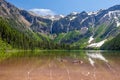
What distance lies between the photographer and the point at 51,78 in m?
40.0

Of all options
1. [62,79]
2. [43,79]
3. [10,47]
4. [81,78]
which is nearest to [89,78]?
[81,78]

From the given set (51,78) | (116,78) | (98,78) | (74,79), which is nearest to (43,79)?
(51,78)

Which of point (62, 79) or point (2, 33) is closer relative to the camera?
point (62, 79)

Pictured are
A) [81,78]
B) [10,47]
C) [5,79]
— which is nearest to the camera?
[5,79]

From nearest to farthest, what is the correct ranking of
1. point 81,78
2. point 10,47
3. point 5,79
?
Answer: point 5,79
point 81,78
point 10,47

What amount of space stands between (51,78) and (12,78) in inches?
214

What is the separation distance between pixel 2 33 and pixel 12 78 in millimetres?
161612

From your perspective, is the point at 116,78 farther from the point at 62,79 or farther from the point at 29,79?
the point at 29,79

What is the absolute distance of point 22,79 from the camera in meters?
38.5

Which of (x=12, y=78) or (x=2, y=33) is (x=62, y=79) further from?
(x=2, y=33)

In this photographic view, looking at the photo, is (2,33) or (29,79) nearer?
(29,79)

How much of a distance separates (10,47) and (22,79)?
15421 cm

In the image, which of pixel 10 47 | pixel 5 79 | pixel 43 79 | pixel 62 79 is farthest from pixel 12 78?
pixel 10 47

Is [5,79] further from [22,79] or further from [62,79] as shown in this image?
[62,79]
